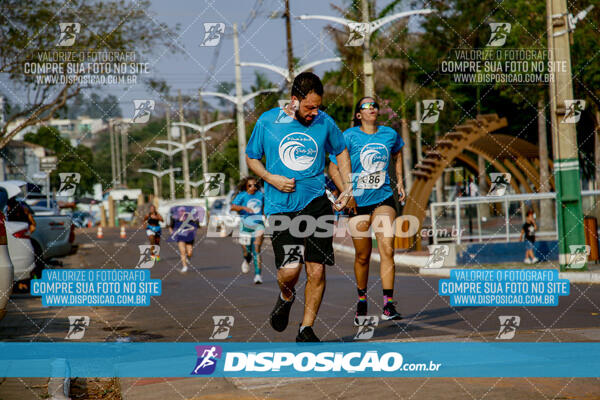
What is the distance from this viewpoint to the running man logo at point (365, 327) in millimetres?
7324

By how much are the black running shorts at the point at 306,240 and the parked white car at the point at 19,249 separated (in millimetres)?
7447

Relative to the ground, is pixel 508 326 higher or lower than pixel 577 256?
higher

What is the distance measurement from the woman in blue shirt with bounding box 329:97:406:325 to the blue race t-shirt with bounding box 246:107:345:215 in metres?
1.42

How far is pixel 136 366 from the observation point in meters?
6.32

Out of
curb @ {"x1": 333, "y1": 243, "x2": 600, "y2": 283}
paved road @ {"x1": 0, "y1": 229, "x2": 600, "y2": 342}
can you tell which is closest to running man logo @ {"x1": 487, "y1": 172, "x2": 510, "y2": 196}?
curb @ {"x1": 333, "y1": 243, "x2": 600, "y2": 283}

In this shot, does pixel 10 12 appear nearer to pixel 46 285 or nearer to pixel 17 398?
pixel 46 285

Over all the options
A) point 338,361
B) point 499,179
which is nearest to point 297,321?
point 338,361

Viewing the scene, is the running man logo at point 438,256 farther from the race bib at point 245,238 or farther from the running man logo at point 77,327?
the running man logo at point 77,327

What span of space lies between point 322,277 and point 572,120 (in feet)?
25.9

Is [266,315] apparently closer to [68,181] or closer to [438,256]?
[68,181]

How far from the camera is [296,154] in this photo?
667cm

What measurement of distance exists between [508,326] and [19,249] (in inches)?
321

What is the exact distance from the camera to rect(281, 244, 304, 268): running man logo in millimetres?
6711

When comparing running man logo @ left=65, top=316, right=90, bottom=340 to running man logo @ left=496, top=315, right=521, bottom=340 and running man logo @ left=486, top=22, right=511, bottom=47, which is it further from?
running man logo @ left=486, top=22, right=511, bottom=47
